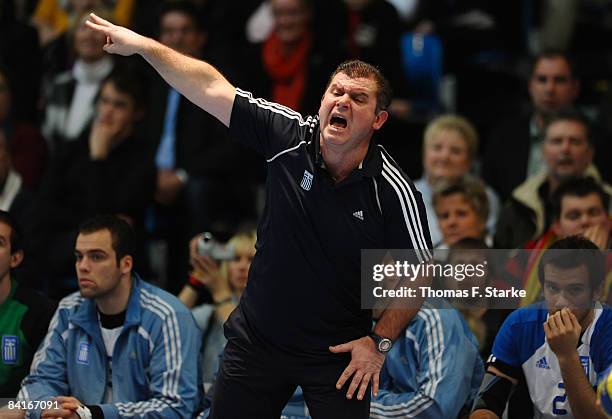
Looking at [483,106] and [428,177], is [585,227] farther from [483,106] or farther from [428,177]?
[483,106]

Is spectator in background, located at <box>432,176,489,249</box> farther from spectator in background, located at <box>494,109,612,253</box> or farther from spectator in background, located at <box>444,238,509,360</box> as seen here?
spectator in background, located at <box>444,238,509,360</box>

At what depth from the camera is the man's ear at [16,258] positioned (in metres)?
6.59

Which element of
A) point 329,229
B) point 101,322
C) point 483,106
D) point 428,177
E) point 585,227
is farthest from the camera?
point 483,106

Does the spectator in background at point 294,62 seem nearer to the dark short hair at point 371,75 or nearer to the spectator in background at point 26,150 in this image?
the spectator in background at point 26,150

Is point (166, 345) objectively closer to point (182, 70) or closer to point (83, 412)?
point (83, 412)

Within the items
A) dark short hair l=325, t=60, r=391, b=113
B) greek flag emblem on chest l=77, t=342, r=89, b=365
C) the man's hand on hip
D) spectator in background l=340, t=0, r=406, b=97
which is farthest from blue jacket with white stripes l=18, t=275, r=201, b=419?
spectator in background l=340, t=0, r=406, b=97

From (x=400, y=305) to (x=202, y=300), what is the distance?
7.38 ft

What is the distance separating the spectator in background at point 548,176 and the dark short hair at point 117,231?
6.94 ft

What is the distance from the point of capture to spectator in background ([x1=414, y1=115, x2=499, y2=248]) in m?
7.93

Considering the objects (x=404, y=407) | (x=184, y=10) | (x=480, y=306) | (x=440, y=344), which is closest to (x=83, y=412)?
(x=404, y=407)

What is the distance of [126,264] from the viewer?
6.35 m

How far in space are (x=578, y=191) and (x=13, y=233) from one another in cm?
299

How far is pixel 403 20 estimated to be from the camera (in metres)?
10.0

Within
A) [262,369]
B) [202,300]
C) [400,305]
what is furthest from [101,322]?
[400,305]
